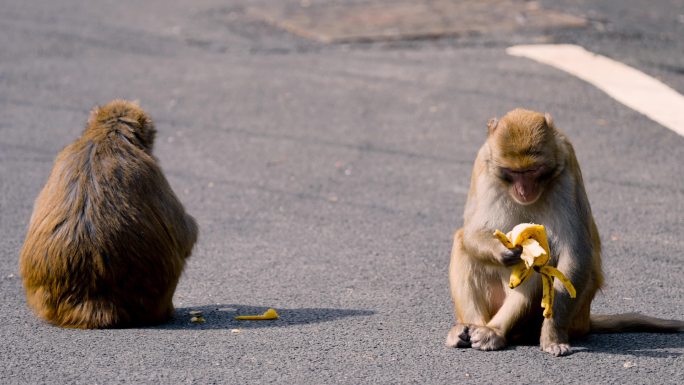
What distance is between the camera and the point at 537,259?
451cm

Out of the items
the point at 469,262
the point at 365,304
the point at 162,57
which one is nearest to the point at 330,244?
the point at 365,304

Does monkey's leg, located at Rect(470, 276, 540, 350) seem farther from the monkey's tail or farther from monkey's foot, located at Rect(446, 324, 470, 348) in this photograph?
the monkey's tail

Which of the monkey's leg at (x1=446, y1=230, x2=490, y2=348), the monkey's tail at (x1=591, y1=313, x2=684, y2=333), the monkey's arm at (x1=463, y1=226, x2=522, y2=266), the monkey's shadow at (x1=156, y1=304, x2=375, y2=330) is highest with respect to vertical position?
the monkey's arm at (x1=463, y1=226, x2=522, y2=266)

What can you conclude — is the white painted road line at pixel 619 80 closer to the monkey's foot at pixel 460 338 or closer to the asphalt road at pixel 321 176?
the asphalt road at pixel 321 176

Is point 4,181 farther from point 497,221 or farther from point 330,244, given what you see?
point 497,221

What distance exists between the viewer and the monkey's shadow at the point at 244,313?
5.29m

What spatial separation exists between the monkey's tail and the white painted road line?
3.97 metres

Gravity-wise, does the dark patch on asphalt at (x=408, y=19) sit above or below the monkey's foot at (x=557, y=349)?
above

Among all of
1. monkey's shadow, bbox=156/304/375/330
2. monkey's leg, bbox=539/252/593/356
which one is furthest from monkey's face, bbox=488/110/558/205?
monkey's shadow, bbox=156/304/375/330

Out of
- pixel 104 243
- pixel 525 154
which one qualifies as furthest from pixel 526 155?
pixel 104 243

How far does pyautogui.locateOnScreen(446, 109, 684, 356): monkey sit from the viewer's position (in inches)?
182

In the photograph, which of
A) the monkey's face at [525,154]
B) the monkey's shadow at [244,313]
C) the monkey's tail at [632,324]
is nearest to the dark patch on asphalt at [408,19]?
the monkey's shadow at [244,313]

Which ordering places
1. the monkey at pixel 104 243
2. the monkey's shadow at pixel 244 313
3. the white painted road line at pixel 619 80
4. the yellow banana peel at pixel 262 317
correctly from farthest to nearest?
the white painted road line at pixel 619 80 → the yellow banana peel at pixel 262 317 → the monkey's shadow at pixel 244 313 → the monkey at pixel 104 243

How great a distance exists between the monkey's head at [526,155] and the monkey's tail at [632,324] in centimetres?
74
